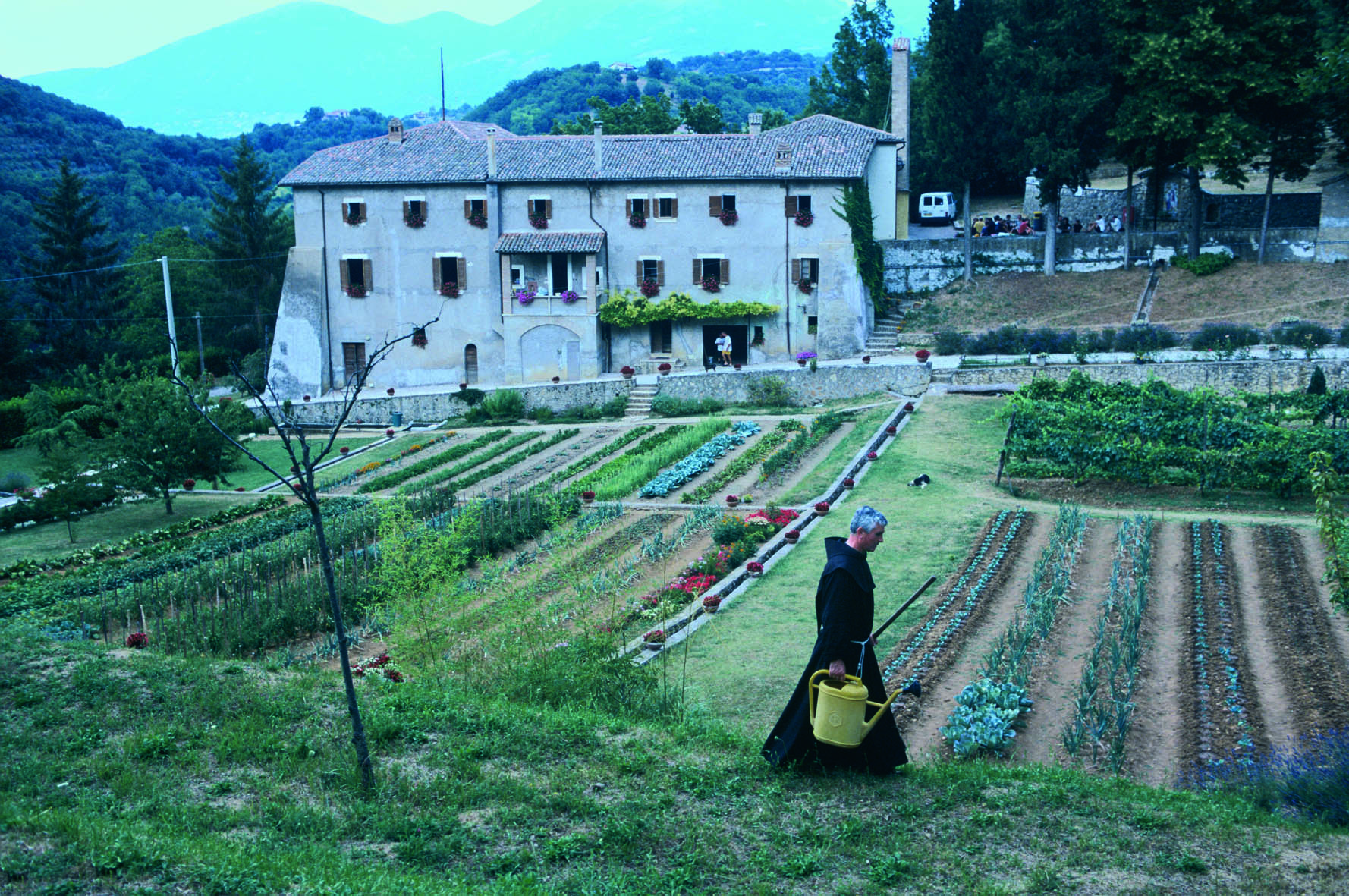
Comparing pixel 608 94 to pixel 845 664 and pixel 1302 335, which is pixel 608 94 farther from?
pixel 845 664

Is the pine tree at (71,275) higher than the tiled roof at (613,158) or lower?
lower

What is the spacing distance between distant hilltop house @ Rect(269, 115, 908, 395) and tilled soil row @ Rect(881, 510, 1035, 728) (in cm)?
2047

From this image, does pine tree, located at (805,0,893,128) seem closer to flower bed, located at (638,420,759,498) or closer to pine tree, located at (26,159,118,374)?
flower bed, located at (638,420,759,498)

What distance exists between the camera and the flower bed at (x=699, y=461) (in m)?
26.3

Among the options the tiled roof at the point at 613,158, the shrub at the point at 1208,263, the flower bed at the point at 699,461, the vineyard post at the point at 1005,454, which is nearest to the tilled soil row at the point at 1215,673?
the vineyard post at the point at 1005,454

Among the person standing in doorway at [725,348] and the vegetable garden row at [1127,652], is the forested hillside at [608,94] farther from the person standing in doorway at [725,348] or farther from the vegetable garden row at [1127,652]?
the vegetable garden row at [1127,652]

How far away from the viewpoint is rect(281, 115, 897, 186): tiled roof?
4075 cm

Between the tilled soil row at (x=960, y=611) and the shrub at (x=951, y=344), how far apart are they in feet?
52.7

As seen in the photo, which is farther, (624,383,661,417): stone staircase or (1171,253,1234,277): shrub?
(1171,253,1234,277): shrub

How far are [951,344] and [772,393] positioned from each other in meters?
6.11

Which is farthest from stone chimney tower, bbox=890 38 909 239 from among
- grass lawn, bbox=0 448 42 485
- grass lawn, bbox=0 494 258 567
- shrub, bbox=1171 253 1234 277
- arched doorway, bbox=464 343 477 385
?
grass lawn, bbox=0 448 42 485

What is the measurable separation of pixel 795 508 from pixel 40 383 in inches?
1542

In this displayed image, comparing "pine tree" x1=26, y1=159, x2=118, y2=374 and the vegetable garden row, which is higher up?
"pine tree" x1=26, y1=159, x2=118, y2=374

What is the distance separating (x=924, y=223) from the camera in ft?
160
